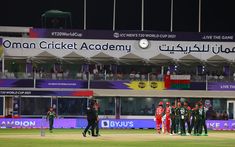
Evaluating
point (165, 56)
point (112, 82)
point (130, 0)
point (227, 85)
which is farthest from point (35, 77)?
point (130, 0)

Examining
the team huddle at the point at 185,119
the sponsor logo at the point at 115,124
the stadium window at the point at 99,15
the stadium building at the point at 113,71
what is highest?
the stadium window at the point at 99,15

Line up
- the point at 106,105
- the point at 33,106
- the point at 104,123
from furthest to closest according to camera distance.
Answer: the point at 106,105 < the point at 33,106 < the point at 104,123

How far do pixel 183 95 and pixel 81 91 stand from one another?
32.2 ft

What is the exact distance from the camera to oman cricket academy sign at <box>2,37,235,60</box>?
7000 cm

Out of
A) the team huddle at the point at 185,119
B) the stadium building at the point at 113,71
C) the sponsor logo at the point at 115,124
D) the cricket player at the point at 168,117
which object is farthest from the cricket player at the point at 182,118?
the stadium building at the point at 113,71

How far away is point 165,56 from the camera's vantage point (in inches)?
2803

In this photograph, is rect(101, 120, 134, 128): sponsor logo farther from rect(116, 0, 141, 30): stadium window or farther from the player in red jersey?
rect(116, 0, 141, 30): stadium window

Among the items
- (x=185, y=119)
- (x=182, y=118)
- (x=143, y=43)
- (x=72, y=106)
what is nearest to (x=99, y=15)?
(x=143, y=43)

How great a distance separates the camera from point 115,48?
71.2 m

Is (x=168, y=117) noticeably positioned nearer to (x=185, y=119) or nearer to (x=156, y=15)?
(x=185, y=119)

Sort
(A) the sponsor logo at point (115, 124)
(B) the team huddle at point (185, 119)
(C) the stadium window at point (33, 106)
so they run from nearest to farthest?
1. (B) the team huddle at point (185, 119)
2. (A) the sponsor logo at point (115, 124)
3. (C) the stadium window at point (33, 106)

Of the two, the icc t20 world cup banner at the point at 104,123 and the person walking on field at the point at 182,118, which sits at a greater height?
the person walking on field at the point at 182,118

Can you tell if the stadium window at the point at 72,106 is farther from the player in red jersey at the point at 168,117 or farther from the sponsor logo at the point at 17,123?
the player in red jersey at the point at 168,117

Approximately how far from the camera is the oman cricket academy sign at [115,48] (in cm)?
7000
